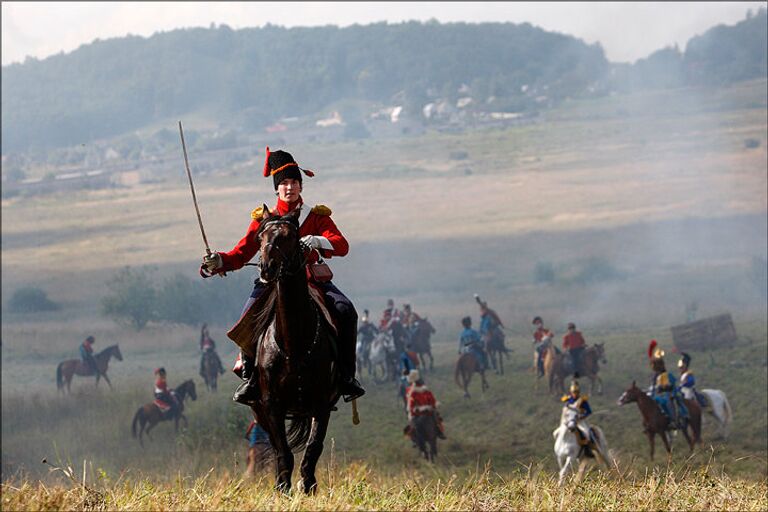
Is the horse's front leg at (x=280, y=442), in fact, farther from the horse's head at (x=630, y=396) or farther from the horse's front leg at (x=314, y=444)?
the horse's head at (x=630, y=396)

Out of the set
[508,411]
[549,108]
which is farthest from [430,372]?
[549,108]

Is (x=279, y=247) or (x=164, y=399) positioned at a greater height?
(x=279, y=247)

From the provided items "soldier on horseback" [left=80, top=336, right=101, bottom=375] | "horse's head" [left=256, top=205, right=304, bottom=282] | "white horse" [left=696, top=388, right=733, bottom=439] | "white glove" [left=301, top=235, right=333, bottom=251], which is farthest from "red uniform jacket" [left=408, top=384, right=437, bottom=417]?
"soldier on horseback" [left=80, top=336, right=101, bottom=375]

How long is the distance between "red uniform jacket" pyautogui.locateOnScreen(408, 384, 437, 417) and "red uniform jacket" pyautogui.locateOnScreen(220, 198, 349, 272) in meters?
13.8

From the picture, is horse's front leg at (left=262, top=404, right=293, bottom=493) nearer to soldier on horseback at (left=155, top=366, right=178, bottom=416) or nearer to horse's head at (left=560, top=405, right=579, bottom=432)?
horse's head at (left=560, top=405, right=579, bottom=432)

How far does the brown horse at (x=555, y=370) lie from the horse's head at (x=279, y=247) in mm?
21698

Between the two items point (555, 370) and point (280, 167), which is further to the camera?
point (555, 370)

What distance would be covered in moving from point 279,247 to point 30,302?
222 feet

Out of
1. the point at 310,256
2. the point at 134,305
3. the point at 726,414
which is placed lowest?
the point at 134,305

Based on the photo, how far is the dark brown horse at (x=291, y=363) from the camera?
8.65 meters

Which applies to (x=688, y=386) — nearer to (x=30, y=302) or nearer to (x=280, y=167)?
(x=280, y=167)

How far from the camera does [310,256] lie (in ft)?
31.0

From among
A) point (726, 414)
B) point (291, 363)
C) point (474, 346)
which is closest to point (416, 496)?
point (291, 363)

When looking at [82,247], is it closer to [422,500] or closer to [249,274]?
[249,274]
